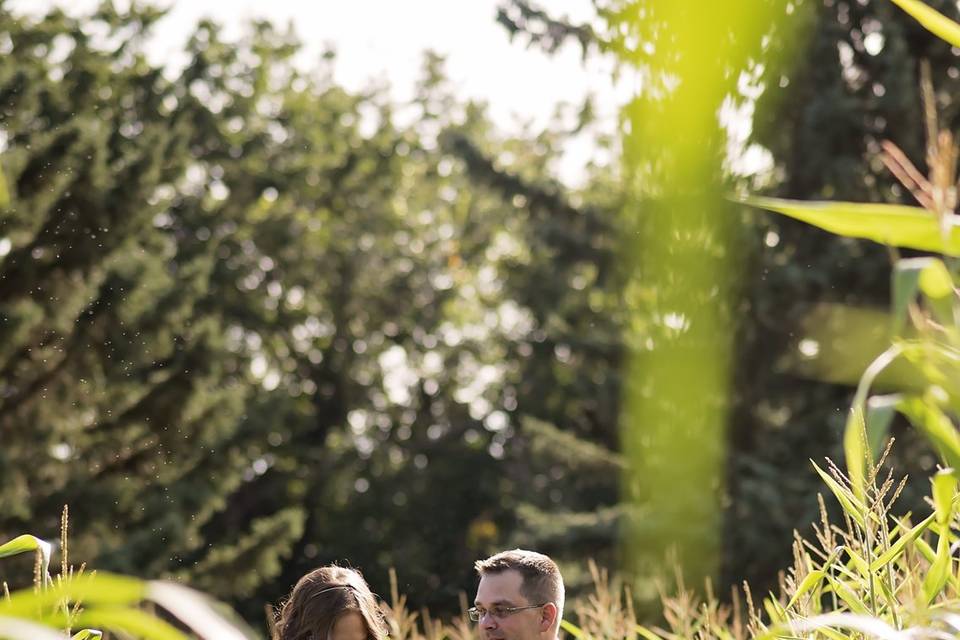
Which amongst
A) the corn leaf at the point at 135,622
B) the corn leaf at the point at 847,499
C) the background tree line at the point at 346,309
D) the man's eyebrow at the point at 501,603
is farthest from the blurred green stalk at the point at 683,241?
the corn leaf at the point at 135,622

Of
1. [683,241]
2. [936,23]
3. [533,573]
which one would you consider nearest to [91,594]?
[936,23]

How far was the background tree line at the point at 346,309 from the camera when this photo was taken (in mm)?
19047

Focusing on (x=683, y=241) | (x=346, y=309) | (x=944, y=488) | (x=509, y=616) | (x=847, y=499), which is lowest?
(x=346, y=309)

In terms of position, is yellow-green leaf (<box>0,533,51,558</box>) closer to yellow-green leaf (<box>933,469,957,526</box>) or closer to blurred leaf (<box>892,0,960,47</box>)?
yellow-green leaf (<box>933,469,957,526</box>)

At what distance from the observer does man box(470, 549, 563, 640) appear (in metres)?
4.79

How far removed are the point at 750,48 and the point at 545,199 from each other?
412 centimetres

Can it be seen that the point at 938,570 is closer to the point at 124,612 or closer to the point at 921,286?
the point at 921,286

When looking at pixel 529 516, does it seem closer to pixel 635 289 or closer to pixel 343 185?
pixel 635 289

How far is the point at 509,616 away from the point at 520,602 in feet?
0.20

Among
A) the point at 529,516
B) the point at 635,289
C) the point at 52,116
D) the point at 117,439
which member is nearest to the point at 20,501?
the point at 117,439

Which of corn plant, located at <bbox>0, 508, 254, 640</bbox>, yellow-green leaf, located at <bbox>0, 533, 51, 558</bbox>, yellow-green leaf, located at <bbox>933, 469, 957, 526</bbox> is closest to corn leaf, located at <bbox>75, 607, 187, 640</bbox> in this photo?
corn plant, located at <bbox>0, 508, 254, 640</bbox>

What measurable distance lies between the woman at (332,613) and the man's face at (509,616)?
1.21 feet

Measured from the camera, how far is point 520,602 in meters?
4.80

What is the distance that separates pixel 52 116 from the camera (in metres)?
19.5
